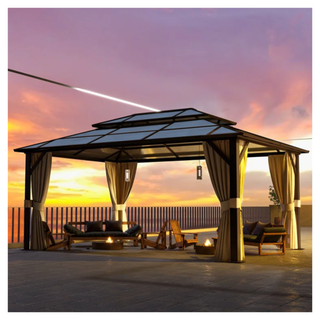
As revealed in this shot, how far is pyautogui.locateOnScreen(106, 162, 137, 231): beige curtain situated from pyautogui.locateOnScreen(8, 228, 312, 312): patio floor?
166 inches

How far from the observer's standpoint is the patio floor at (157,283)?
515 cm

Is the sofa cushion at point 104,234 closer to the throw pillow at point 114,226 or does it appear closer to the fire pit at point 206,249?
the throw pillow at point 114,226

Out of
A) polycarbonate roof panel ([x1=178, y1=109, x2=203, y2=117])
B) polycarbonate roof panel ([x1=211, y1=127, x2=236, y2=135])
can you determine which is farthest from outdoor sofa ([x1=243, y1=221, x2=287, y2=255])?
polycarbonate roof panel ([x1=178, y1=109, x2=203, y2=117])

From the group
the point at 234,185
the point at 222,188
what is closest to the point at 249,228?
the point at 222,188

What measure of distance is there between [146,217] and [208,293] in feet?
40.6

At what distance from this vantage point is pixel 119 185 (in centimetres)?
1503

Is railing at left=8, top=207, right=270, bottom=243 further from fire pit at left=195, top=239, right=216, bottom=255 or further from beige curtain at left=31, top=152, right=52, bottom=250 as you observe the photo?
fire pit at left=195, top=239, right=216, bottom=255

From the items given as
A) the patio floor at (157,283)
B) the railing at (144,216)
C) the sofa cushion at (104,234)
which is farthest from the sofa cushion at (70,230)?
the patio floor at (157,283)

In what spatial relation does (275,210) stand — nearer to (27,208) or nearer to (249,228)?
(249,228)

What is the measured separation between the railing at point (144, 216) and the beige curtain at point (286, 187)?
Result: 6.11 meters

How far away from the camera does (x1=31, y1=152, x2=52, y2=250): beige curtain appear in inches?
465

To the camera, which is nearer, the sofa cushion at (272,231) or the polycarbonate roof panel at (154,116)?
the sofa cushion at (272,231)
